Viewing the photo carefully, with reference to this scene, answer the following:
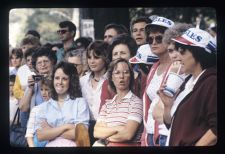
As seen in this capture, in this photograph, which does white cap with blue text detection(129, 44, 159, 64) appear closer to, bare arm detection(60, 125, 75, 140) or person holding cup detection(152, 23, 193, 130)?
person holding cup detection(152, 23, 193, 130)

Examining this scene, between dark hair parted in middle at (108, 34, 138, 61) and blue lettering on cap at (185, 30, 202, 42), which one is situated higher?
blue lettering on cap at (185, 30, 202, 42)

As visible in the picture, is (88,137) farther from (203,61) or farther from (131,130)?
(203,61)

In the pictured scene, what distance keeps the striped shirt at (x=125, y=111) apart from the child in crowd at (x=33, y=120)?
52 centimetres

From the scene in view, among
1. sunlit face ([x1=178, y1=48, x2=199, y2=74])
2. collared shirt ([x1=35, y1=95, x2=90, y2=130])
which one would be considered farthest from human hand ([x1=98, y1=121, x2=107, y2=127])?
sunlit face ([x1=178, y1=48, x2=199, y2=74])

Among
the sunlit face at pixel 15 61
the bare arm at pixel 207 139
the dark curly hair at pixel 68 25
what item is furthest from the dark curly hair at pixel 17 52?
the bare arm at pixel 207 139

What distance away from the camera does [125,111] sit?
1084 centimetres

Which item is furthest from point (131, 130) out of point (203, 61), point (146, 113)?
point (203, 61)

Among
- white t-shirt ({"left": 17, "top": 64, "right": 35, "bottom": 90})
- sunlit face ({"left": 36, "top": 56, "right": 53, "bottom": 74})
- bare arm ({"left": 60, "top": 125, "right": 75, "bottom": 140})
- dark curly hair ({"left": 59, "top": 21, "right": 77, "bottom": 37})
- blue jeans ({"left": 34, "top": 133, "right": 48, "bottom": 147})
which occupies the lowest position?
blue jeans ({"left": 34, "top": 133, "right": 48, "bottom": 147})

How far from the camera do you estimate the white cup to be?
1082 centimetres

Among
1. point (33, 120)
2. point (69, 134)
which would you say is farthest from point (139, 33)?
point (33, 120)

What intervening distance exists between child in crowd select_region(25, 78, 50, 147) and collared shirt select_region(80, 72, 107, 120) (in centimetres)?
31

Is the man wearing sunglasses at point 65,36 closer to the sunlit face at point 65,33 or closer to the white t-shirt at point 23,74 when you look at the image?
the sunlit face at point 65,33

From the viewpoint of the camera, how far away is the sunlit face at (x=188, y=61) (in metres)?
10.8

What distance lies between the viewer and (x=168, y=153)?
1095cm
